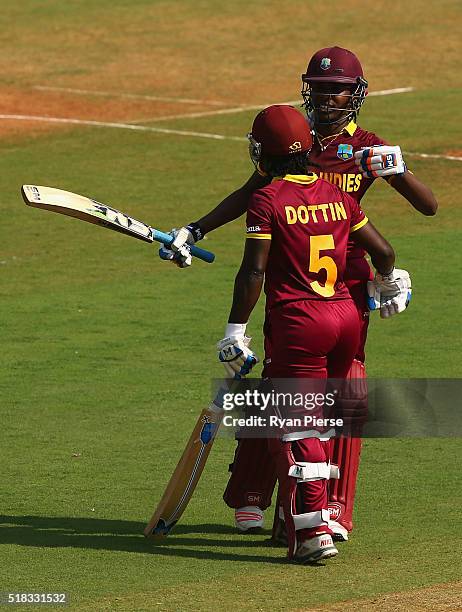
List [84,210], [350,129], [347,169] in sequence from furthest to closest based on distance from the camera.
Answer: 1. [350,129]
2. [347,169]
3. [84,210]

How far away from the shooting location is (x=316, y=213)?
7230 mm

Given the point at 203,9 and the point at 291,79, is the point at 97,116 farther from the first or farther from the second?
the point at 203,9

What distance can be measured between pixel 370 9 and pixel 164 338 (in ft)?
62.2

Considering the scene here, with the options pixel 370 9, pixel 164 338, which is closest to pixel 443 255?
pixel 164 338

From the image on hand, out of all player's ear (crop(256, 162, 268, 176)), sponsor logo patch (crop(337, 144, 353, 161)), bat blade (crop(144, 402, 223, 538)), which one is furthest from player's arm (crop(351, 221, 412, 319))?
bat blade (crop(144, 402, 223, 538))

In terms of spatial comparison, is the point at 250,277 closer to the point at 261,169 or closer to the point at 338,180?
the point at 261,169

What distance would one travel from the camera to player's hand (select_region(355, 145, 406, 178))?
25.4ft

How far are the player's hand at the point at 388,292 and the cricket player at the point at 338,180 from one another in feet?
0.09

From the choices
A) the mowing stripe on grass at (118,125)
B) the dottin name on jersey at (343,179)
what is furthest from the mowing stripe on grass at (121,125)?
the dottin name on jersey at (343,179)

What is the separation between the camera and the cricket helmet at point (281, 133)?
727 cm

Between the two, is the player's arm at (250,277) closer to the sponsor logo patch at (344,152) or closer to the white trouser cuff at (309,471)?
the white trouser cuff at (309,471)

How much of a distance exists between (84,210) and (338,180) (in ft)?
4.24

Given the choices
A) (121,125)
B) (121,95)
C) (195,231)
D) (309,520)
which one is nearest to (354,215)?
(195,231)

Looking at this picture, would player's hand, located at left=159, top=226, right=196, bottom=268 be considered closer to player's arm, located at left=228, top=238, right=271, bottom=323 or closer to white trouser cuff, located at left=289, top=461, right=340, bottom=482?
player's arm, located at left=228, top=238, right=271, bottom=323
